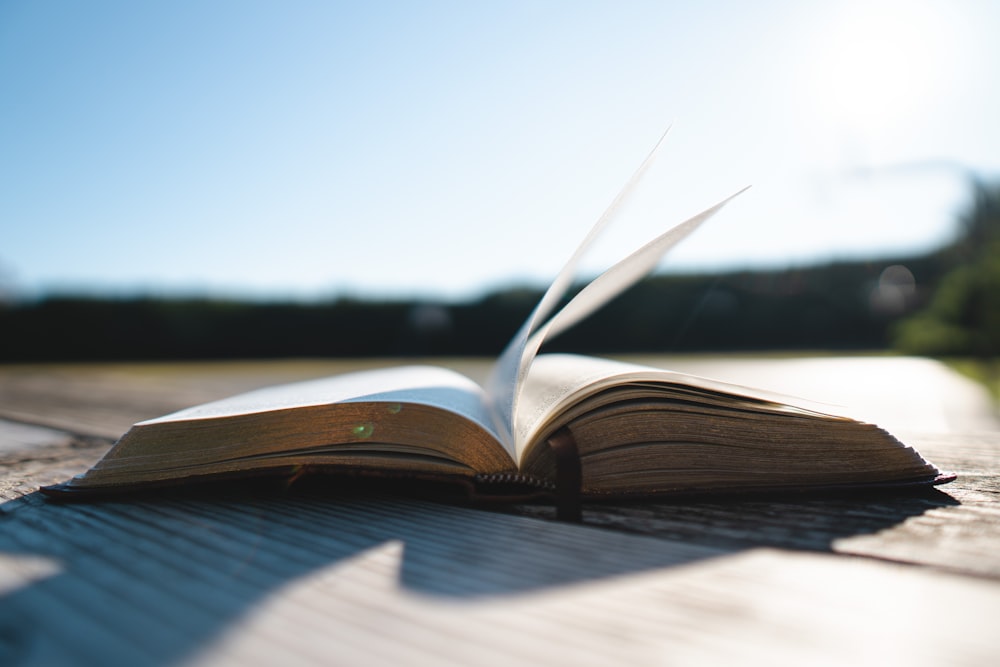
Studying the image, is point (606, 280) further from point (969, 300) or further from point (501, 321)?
point (501, 321)

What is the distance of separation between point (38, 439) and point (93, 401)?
1.41m

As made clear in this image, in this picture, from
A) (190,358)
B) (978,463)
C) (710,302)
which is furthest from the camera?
(190,358)

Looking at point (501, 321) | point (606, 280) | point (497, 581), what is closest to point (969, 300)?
point (501, 321)

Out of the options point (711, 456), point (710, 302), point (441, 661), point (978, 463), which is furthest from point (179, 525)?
point (710, 302)

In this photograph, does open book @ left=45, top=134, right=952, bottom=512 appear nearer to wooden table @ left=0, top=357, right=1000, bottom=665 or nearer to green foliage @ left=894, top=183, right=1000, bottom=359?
wooden table @ left=0, top=357, right=1000, bottom=665

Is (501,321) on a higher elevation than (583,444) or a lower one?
higher

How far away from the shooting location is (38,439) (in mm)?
1416

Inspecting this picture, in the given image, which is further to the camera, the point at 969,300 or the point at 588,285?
the point at 969,300

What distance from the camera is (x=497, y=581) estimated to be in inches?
19.8

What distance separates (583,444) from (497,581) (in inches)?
12.3

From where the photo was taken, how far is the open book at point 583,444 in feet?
2.58

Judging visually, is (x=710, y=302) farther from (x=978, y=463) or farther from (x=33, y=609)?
(x=33, y=609)

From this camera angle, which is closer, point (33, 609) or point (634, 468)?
point (33, 609)

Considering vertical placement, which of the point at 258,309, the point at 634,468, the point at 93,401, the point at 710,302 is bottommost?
the point at 93,401
